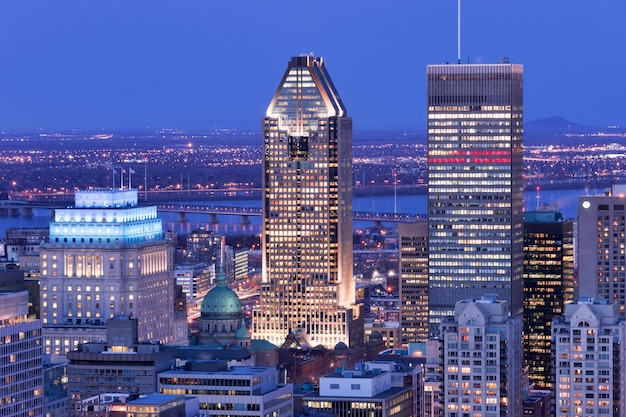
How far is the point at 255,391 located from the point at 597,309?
73.8 feet

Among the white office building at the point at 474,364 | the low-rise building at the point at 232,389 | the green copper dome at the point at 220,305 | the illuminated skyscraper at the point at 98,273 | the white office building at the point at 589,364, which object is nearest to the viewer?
the low-rise building at the point at 232,389

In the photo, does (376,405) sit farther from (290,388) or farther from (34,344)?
(34,344)

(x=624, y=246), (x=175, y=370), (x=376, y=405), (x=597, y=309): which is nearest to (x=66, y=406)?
(x=175, y=370)

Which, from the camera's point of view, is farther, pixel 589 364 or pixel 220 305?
pixel 220 305

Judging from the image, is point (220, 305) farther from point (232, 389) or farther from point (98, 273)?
point (232, 389)

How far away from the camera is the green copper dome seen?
192 metres

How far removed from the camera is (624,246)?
198125 mm

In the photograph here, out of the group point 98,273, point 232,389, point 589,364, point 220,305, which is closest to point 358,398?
point 589,364

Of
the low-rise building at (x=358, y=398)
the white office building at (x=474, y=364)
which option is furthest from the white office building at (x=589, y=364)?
the low-rise building at (x=358, y=398)

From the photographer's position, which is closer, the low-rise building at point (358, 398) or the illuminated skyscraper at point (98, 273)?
the low-rise building at point (358, 398)

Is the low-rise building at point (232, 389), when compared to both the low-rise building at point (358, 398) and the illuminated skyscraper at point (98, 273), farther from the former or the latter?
the illuminated skyscraper at point (98, 273)

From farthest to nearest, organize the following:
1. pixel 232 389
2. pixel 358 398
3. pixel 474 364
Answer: pixel 358 398 → pixel 474 364 → pixel 232 389

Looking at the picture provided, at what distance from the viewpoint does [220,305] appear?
632 feet

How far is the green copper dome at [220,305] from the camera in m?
192
